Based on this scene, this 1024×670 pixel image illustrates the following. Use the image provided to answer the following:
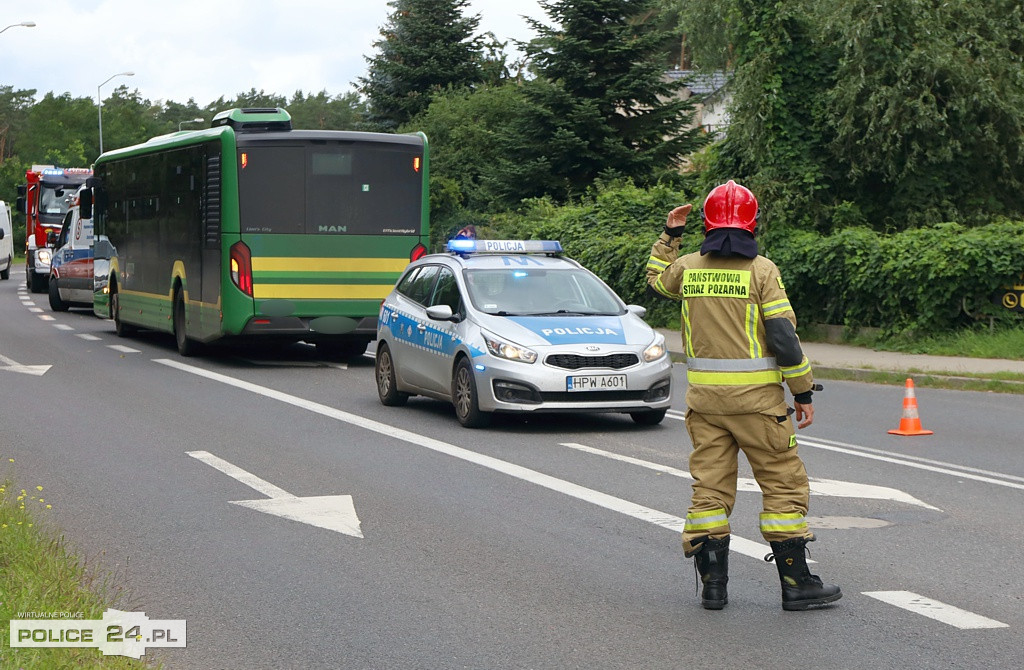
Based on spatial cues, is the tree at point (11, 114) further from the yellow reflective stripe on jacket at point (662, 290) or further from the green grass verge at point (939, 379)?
the yellow reflective stripe on jacket at point (662, 290)

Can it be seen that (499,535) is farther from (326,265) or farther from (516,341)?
(326,265)

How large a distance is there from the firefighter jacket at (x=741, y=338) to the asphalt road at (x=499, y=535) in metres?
0.89

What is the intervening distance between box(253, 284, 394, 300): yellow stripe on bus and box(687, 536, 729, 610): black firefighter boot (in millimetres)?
12888

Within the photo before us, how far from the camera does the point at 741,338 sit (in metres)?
6.21

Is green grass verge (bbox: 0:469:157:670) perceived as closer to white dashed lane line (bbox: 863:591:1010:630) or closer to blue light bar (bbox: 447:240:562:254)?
white dashed lane line (bbox: 863:591:1010:630)

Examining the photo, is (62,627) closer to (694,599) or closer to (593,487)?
(694,599)

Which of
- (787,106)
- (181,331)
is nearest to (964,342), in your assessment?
(787,106)

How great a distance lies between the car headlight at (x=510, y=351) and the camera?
12.2m

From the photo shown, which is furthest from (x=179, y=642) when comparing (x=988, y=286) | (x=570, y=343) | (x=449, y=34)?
(x=449, y=34)

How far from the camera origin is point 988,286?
20.2 meters

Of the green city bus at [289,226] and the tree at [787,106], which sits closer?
the green city bus at [289,226]

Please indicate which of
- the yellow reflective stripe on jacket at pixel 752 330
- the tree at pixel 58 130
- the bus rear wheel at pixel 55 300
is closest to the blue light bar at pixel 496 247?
the yellow reflective stripe on jacket at pixel 752 330

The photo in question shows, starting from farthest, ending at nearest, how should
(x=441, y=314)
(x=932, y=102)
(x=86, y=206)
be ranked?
(x=86, y=206) < (x=932, y=102) < (x=441, y=314)

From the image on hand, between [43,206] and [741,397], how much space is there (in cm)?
4365
